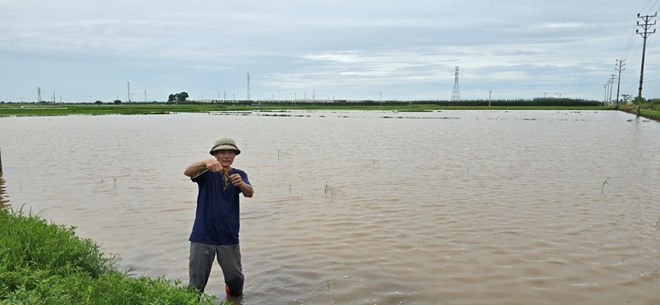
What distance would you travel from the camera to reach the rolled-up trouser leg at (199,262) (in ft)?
18.1

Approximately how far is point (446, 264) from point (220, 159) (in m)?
3.77

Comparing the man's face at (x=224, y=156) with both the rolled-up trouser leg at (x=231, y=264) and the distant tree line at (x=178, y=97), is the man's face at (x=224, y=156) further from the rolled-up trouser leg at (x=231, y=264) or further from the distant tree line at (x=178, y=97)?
the distant tree line at (x=178, y=97)

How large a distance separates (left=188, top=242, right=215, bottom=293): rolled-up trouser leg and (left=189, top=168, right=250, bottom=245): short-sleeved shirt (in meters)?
0.08

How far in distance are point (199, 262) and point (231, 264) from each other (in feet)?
1.15

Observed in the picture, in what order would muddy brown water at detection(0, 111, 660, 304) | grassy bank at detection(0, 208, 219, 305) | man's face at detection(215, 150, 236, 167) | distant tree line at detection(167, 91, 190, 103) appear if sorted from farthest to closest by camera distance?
→ distant tree line at detection(167, 91, 190, 103) < muddy brown water at detection(0, 111, 660, 304) < man's face at detection(215, 150, 236, 167) < grassy bank at detection(0, 208, 219, 305)

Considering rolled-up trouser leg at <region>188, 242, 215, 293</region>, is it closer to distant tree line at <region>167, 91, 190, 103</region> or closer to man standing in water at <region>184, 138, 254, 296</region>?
man standing in water at <region>184, 138, 254, 296</region>

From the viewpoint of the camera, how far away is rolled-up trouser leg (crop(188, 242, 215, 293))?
5.53 metres

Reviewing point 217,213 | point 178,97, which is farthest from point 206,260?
point 178,97

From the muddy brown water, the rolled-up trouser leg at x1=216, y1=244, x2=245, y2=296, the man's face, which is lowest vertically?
the muddy brown water

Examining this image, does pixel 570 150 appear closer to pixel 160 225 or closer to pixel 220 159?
pixel 160 225

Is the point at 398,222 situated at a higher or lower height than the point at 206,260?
lower

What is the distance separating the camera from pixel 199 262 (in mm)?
5543

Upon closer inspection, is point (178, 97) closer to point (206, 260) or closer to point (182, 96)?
point (182, 96)

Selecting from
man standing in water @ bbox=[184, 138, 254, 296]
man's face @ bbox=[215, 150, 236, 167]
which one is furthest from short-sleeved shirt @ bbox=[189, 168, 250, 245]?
man's face @ bbox=[215, 150, 236, 167]
